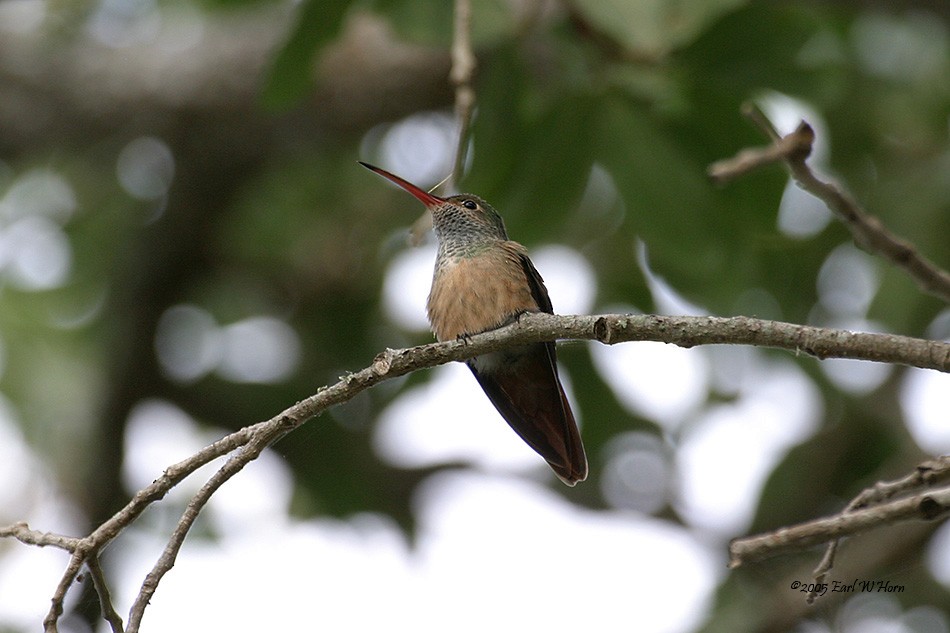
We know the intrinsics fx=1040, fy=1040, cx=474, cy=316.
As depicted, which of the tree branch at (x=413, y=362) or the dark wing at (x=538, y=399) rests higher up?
the dark wing at (x=538, y=399)

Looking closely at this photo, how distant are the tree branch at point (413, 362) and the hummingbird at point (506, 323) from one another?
1176mm

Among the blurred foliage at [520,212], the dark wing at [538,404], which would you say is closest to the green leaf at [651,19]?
the blurred foliage at [520,212]

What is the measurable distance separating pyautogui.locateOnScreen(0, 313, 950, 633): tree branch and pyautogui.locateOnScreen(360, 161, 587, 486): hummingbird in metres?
1.18

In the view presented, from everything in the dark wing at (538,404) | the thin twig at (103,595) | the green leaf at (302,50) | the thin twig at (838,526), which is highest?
the green leaf at (302,50)

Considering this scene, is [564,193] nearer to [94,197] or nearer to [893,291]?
[893,291]

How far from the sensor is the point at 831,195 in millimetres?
2291

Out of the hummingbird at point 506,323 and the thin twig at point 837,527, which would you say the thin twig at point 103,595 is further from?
the hummingbird at point 506,323

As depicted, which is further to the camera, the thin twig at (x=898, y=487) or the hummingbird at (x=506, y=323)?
the hummingbird at (x=506, y=323)

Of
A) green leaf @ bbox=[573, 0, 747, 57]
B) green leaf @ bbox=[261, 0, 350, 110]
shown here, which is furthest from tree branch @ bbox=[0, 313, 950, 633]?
green leaf @ bbox=[261, 0, 350, 110]

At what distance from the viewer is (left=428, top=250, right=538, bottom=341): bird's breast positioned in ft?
12.3

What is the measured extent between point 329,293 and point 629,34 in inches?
152

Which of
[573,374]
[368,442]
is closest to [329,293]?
A: [368,442]

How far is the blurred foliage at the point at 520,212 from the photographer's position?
4207 millimetres

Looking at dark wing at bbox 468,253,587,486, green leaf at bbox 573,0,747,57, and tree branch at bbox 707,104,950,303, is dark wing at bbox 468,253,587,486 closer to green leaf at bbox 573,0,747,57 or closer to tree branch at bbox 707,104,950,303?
green leaf at bbox 573,0,747,57
